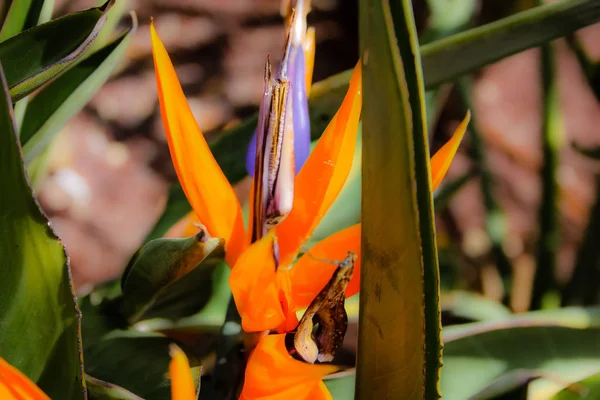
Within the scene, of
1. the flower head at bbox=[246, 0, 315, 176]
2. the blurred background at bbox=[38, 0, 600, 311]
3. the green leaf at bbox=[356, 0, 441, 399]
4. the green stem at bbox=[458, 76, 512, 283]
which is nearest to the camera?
the green leaf at bbox=[356, 0, 441, 399]

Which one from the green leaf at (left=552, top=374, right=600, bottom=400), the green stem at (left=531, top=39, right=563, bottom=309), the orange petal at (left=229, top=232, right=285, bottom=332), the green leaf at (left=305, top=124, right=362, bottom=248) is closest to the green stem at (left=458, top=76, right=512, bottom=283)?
the green stem at (left=531, top=39, right=563, bottom=309)

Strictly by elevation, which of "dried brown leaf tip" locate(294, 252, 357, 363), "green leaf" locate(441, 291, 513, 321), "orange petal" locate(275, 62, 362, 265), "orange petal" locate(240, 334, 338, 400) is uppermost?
"orange petal" locate(275, 62, 362, 265)

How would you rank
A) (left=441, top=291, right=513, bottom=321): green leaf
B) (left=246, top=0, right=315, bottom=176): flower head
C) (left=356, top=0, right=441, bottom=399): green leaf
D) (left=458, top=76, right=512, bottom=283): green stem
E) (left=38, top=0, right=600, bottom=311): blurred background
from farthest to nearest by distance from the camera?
(left=38, top=0, right=600, bottom=311): blurred background → (left=458, top=76, right=512, bottom=283): green stem → (left=441, top=291, right=513, bottom=321): green leaf → (left=246, top=0, right=315, bottom=176): flower head → (left=356, top=0, right=441, bottom=399): green leaf

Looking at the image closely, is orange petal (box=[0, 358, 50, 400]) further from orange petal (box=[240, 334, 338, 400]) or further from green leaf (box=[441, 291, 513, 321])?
green leaf (box=[441, 291, 513, 321])

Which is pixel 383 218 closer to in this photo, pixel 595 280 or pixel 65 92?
pixel 65 92

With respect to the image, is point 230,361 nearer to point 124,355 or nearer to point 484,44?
point 124,355

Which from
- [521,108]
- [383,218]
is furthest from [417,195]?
[521,108]

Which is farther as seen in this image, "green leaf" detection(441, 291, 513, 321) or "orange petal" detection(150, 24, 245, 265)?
"green leaf" detection(441, 291, 513, 321)
